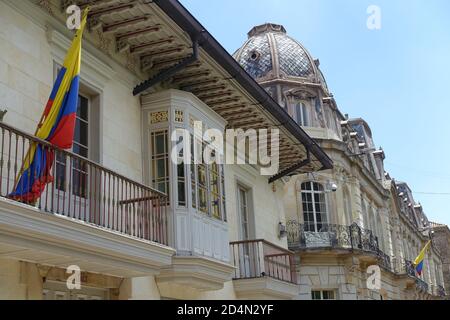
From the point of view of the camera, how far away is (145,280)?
10.5 meters

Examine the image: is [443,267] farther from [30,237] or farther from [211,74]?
[30,237]

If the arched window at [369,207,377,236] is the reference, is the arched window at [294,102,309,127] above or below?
above

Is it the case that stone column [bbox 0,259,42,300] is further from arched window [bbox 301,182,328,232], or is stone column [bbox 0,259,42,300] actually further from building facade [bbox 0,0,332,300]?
arched window [bbox 301,182,328,232]

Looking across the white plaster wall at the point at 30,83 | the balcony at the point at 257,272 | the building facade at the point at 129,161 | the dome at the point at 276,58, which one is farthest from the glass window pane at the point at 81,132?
the dome at the point at 276,58

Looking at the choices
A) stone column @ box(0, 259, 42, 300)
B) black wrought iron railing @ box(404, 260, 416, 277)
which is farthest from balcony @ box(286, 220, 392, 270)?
stone column @ box(0, 259, 42, 300)

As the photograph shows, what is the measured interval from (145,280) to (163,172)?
1.87 m

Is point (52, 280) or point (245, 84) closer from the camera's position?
point (52, 280)

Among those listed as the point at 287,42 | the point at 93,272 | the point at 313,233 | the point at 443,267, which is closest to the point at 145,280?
the point at 93,272

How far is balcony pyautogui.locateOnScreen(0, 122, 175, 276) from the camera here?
696 cm

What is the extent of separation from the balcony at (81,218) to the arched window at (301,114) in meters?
17.9

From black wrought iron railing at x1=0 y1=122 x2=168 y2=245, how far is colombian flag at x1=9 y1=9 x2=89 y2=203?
6 centimetres

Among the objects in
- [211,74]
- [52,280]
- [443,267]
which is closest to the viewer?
[52,280]

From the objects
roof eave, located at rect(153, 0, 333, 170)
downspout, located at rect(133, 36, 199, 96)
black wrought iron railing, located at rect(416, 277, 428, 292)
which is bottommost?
black wrought iron railing, located at rect(416, 277, 428, 292)

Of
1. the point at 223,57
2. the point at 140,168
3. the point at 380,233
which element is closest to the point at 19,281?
the point at 140,168
